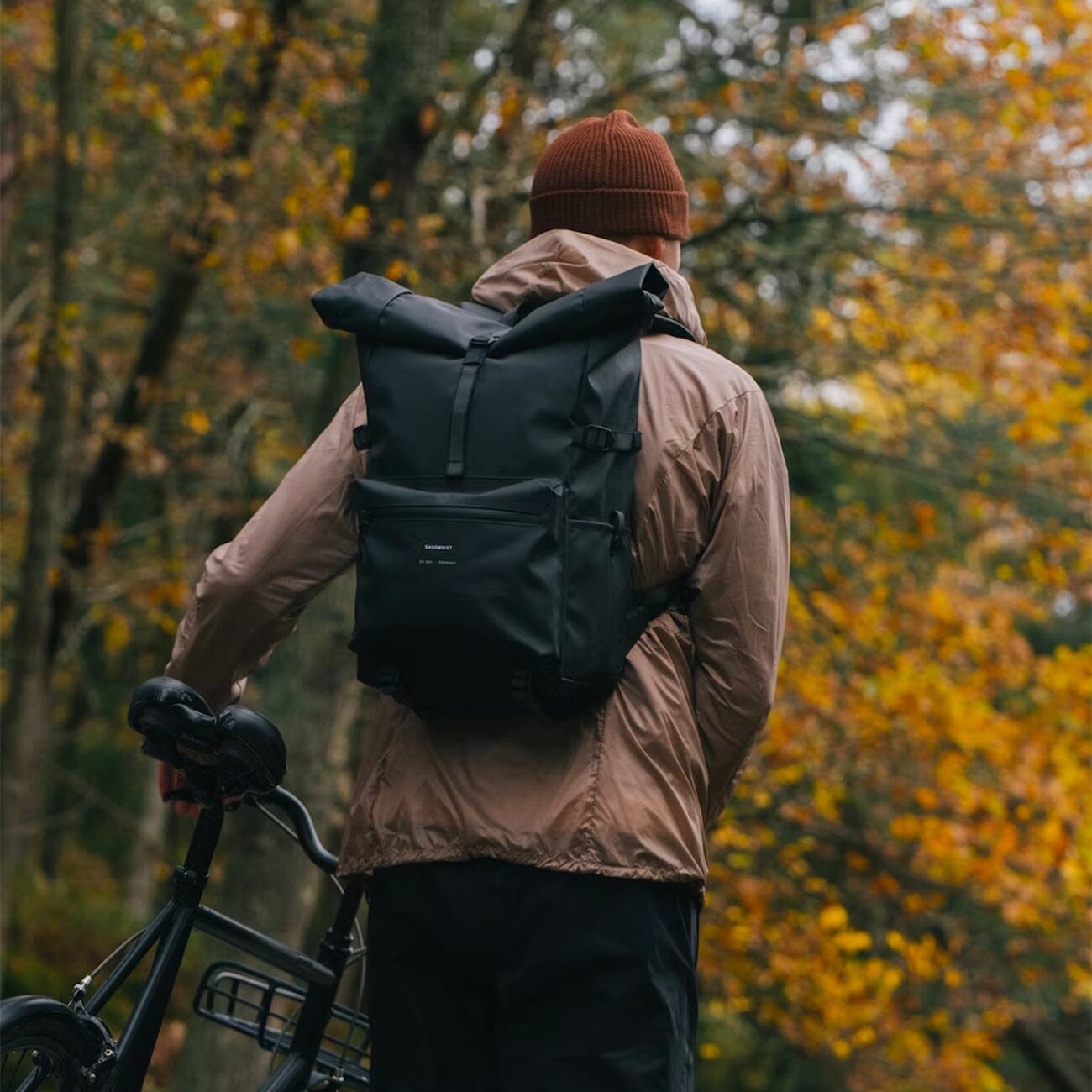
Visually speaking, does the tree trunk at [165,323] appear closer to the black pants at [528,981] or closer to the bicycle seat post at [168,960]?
the bicycle seat post at [168,960]

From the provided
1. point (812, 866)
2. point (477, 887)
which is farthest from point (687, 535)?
point (812, 866)

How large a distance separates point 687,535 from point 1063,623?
14212 millimetres

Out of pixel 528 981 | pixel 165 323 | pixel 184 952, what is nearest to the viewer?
pixel 528 981

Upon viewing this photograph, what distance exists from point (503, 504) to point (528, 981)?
25.8 inches

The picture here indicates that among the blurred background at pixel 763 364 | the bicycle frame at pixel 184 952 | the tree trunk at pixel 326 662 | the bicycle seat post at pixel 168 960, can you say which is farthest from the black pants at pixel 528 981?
the blurred background at pixel 763 364

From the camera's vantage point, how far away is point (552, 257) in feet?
8.27

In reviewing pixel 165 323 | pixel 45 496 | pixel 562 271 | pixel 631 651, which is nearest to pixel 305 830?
pixel 631 651

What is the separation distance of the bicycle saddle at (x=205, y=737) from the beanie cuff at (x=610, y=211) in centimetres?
91

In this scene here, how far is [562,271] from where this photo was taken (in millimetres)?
2496

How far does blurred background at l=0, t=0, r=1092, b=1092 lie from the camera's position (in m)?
7.50

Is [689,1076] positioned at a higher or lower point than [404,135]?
lower

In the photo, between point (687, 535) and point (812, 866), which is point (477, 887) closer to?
point (687, 535)

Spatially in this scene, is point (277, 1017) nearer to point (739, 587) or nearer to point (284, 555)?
point (284, 555)

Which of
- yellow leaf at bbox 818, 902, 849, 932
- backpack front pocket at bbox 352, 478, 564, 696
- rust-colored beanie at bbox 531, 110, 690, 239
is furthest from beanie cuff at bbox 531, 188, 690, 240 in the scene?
yellow leaf at bbox 818, 902, 849, 932
